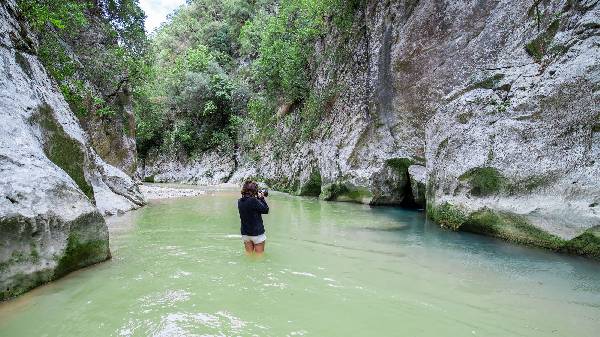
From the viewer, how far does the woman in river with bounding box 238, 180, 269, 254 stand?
6152mm

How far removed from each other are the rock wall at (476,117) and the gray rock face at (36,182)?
7.00 m

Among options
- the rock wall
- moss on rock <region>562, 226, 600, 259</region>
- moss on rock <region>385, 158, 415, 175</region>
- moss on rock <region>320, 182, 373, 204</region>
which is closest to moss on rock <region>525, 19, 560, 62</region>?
the rock wall

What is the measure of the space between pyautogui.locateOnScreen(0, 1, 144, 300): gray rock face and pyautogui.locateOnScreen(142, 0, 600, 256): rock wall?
7.00m

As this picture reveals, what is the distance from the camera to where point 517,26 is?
9.39m

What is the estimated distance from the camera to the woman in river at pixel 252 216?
20.2ft

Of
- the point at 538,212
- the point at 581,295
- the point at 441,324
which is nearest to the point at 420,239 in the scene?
the point at 538,212

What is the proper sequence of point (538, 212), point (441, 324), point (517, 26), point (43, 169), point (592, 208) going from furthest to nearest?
point (517, 26) → point (538, 212) → point (592, 208) → point (43, 169) → point (441, 324)

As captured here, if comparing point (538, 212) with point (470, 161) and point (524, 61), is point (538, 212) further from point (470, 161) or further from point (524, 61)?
point (524, 61)

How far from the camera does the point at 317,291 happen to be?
4473 millimetres

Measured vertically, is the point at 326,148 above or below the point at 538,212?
above

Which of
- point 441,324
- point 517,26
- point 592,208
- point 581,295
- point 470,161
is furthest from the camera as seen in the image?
point 517,26

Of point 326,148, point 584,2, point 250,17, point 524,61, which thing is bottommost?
point 326,148

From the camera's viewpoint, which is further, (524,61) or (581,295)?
(524,61)

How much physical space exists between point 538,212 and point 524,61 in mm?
3720
